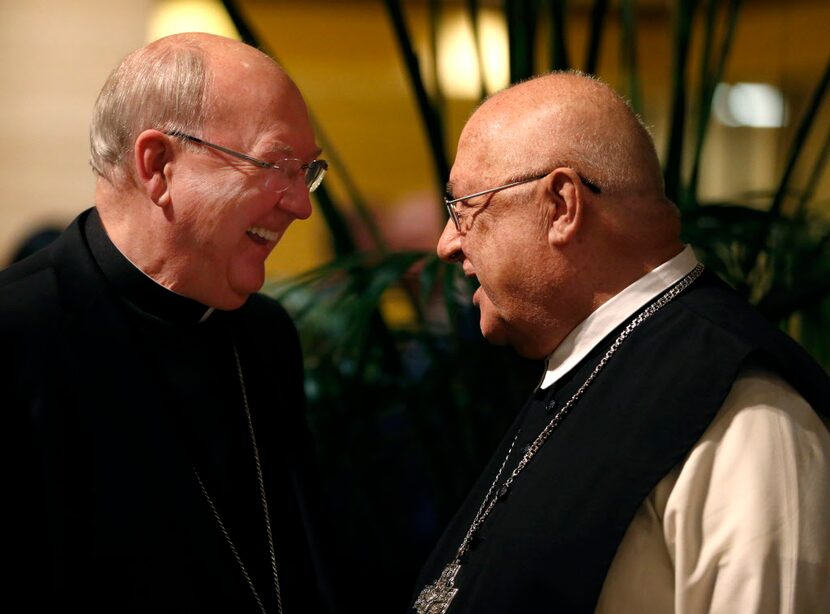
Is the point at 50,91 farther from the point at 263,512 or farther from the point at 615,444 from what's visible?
the point at 615,444

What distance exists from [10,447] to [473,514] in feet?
2.52

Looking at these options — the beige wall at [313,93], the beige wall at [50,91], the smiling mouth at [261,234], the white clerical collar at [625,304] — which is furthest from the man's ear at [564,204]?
the beige wall at [50,91]

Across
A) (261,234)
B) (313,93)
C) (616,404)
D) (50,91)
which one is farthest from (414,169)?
(616,404)

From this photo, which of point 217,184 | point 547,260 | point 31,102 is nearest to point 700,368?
point 547,260

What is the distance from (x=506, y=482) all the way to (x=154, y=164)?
76cm

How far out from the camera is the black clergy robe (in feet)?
5.30

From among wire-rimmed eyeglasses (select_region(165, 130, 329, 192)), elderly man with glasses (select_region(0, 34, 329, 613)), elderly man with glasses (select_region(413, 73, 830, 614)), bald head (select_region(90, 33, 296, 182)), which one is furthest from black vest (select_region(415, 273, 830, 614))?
bald head (select_region(90, 33, 296, 182))

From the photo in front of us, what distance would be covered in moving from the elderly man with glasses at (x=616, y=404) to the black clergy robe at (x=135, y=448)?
32cm

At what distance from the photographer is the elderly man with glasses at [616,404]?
1.48 metres

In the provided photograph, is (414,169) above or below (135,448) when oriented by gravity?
below

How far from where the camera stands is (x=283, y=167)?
1.80 meters

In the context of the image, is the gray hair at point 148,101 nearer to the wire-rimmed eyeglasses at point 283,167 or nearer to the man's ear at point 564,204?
the wire-rimmed eyeglasses at point 283,167

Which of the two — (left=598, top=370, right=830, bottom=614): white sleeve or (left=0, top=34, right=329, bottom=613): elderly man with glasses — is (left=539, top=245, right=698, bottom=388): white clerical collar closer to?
(left=598, top=370, right=830, bottom=614): white sleeve

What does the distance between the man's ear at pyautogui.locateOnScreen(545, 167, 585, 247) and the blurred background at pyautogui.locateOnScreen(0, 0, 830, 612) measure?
0.60 m
